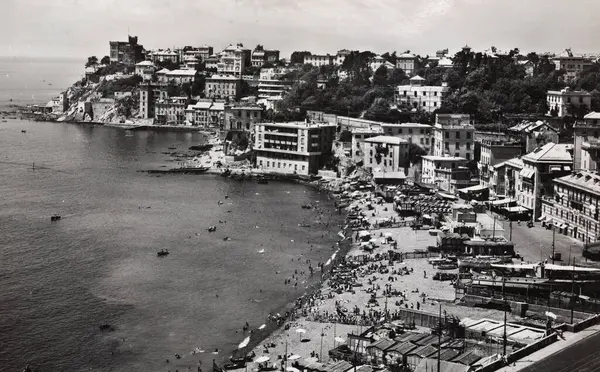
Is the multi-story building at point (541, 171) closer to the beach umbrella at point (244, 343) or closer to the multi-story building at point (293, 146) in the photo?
the beach umbrella at point (244, 343)

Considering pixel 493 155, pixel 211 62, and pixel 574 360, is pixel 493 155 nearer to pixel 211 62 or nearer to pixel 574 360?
pixel 574 360

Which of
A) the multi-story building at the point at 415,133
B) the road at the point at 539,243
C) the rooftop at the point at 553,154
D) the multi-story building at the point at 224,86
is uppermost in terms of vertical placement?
the multi-story building at the point at 224,86

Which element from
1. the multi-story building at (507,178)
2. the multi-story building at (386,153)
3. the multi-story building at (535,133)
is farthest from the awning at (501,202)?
the multi-story building at (386,153)

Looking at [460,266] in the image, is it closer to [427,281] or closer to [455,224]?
[427,281]

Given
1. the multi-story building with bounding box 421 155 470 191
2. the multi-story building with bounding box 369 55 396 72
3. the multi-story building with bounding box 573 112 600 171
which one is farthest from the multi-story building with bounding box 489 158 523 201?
the multi-story building with bounding box 369 55 396 72

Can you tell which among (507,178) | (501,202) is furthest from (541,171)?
(507,178)

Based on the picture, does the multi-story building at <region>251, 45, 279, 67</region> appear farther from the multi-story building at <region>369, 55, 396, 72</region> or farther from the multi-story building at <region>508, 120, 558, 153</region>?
the multi-story building at <region>508, 120, 558, 153</region>
